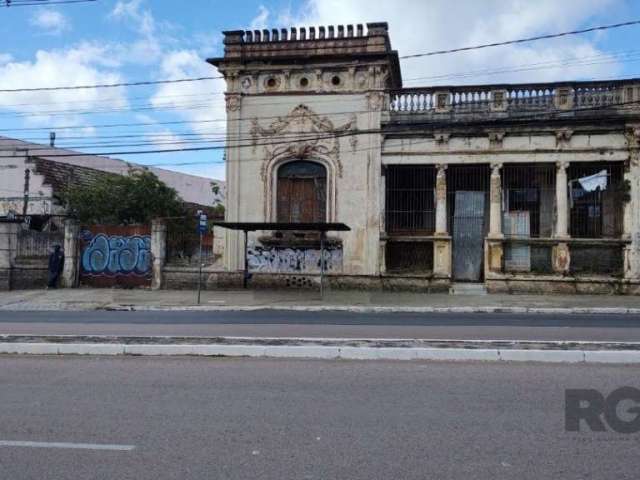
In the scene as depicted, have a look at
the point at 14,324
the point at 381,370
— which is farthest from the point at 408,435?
the point at 14,324

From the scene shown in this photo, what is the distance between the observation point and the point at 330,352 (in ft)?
28.6

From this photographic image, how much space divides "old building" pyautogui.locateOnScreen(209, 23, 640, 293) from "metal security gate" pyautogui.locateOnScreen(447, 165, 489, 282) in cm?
4

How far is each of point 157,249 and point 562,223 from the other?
14.3m

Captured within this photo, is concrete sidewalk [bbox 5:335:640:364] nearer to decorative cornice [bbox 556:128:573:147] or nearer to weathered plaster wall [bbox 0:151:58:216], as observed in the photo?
decorative cornice [bbox 556:128:573:147]

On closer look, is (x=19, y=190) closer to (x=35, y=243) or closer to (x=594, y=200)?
(x=35, y=243)

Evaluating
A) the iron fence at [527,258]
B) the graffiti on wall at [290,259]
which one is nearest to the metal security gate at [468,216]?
the iron fence at [527,258]

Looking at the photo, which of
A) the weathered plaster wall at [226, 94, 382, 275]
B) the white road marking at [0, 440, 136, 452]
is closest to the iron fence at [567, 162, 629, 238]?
the weathered plaster wall at [226, 94, 382, 275]

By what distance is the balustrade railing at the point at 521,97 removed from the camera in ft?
66.8

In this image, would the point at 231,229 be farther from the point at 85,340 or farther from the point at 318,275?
the point at 85,340

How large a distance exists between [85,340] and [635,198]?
17.9m

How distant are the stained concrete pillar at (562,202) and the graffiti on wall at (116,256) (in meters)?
14.6

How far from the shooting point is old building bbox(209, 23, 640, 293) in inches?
816

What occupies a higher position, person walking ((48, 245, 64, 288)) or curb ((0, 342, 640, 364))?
person walking ((48, 245, 64, 288))

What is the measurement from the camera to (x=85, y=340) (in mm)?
9859
